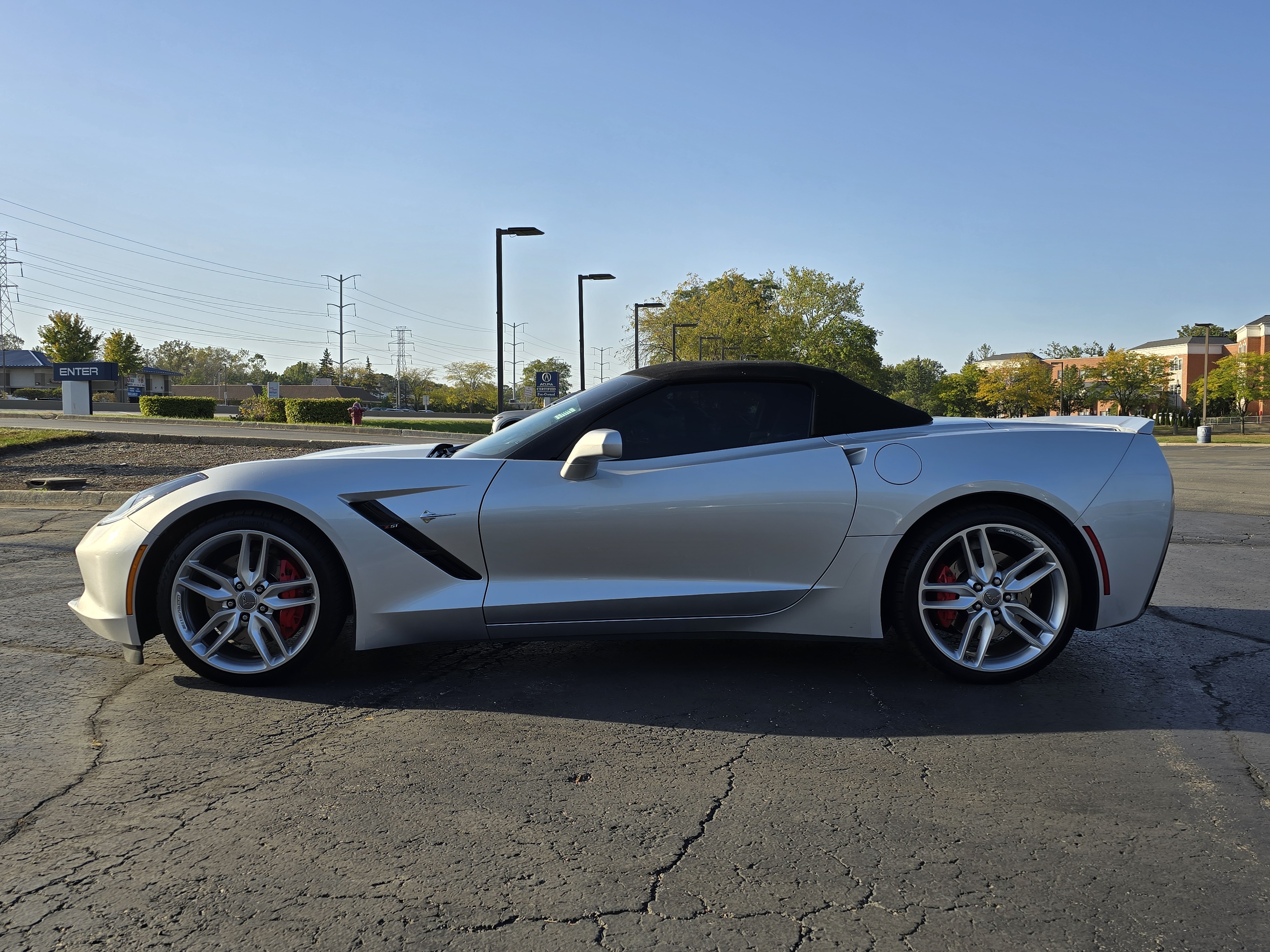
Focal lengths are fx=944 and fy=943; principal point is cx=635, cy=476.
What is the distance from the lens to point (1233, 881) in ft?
7.61

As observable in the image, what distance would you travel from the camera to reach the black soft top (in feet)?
13.2

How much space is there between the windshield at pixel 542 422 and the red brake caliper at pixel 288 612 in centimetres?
80

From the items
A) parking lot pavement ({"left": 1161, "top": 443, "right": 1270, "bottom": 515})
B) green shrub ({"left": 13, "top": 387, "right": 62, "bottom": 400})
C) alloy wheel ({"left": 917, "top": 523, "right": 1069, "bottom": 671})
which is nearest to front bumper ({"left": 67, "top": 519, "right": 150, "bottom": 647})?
alloy wheel ({"left": 917, "top": 523, "right": 1069, "bottom": 671})

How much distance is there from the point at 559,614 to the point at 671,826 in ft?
4.17

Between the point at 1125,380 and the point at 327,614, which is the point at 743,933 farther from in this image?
the point at 1125,380

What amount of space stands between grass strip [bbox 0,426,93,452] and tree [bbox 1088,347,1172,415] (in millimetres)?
77923

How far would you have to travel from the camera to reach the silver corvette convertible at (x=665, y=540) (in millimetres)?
3723

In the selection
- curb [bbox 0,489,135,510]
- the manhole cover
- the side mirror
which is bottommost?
curb [bbox 0,489,135,510]

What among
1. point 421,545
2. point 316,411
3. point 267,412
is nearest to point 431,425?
point 316,411

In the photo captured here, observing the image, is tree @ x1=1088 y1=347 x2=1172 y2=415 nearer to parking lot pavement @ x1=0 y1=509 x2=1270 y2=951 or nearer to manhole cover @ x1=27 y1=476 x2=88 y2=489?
manhole cover @ x1=27 y1=476 x2=88 y2=489

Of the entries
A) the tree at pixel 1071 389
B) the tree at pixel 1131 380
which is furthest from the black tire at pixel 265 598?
the tree at pixel 1071 389

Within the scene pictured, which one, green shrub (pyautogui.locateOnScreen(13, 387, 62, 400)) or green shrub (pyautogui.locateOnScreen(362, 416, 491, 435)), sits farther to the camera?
green shrub (pyautogui.locateOnScreen(13, 387, 62, 400))

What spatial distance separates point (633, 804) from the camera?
275 centimetres

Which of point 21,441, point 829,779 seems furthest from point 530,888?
point 21,441
